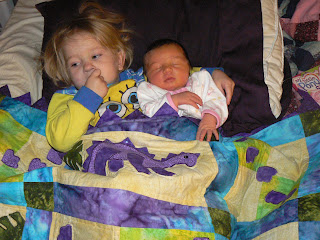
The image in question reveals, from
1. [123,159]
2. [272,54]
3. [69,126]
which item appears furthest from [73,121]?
[272,54]

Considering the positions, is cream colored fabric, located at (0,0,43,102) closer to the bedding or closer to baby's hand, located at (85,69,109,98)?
the bedding

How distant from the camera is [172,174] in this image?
1102 mm

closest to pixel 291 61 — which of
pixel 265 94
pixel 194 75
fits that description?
pixel 265 94

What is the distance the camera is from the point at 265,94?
149 cm

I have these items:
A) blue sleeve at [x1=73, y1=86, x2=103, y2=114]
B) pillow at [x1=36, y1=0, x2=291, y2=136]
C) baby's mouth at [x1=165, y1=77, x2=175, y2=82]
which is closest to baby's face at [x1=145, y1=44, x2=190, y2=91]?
baby's mouth at [x1=165, y1=77, x2=175, y2=82]

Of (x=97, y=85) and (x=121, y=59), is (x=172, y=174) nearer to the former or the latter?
(x=97, y=85)

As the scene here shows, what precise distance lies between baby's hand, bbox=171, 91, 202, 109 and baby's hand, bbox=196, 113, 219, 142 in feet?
0.21

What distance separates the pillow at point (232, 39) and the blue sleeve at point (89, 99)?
14.1 inches

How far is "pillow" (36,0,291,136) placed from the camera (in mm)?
1511

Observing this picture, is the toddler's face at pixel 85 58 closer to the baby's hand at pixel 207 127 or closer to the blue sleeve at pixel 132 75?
the blue sleeve at pixel 132 75

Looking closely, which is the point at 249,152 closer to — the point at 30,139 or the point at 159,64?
the point at 159,64

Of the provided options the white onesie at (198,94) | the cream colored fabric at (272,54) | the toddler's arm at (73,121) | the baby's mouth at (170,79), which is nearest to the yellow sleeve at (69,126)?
the toddler's arm at (73,121)

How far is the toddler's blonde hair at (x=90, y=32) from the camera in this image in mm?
1523

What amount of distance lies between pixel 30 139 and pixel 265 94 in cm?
94
